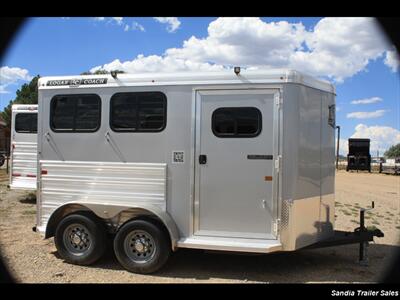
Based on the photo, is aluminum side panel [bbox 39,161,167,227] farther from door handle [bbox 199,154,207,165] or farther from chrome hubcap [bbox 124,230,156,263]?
A: door handle [bbox 199,154,207,165]

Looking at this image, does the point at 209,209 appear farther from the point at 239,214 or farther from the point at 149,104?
the point at 149,104

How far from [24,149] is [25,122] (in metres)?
0.83

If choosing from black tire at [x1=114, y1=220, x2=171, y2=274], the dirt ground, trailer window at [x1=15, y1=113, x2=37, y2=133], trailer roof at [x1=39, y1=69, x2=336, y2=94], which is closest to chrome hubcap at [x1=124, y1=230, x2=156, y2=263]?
black tire at [x1=114, y1=220, x2=171, y2=274]

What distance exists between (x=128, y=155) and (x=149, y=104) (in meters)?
0.81

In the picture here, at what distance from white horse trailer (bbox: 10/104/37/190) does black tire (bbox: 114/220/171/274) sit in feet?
Answer: 24.9

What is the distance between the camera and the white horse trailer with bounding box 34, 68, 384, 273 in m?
6.14

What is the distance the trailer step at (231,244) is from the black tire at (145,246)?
27cm

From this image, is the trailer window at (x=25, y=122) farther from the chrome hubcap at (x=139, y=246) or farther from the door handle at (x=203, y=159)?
the door handle at (x=203, y=159)

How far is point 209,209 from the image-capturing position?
6312 millimetres

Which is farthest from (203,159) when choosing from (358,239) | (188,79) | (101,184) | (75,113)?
(358,239)

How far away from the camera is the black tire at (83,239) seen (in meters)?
6.72

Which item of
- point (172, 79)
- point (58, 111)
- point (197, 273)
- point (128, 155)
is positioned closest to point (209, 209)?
point (197, 273)

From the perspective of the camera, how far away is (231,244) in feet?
20.1

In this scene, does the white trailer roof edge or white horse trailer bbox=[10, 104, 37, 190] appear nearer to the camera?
white horse trailer bbox=[10, 104, 37, 190]
